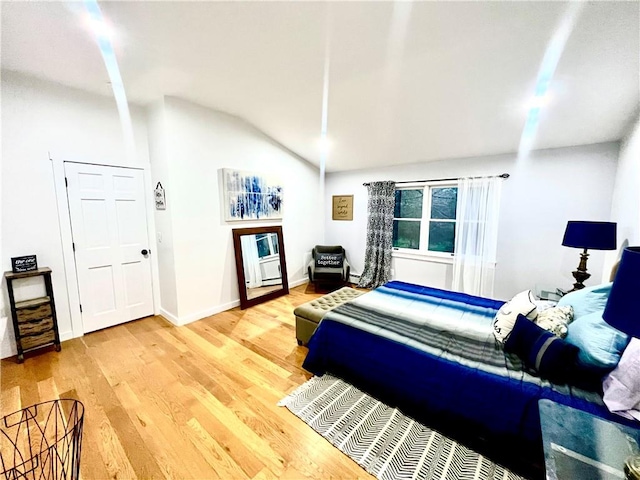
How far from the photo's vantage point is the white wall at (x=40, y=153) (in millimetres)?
2332

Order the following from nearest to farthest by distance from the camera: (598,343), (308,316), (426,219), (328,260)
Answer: (598,343) < (308,316) < (426,219) < (328,260)

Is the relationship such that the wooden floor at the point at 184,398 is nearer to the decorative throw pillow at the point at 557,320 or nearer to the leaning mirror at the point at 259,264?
the leaning mirror at the point at 259,264

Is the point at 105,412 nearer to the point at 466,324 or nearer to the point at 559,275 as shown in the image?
the point at 466,324

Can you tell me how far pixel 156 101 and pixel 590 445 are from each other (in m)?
4.20

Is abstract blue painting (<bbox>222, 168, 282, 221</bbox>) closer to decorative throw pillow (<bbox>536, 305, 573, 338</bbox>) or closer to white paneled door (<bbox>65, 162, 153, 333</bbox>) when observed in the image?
white paneled door (<bbox>65, 162, 153, 333</bbox>)

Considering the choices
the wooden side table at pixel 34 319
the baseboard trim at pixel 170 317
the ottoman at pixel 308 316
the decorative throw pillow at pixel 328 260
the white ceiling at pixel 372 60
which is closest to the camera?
the white ceiling at pixel 372 60

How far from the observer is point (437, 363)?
63.2 inches

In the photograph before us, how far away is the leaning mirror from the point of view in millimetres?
3646

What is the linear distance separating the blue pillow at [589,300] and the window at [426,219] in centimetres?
212

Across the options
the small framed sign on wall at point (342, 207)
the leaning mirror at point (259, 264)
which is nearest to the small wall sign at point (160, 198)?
the leaning mirror at point (259, 264)

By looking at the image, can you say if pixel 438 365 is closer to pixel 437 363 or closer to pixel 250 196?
pixel 437 363

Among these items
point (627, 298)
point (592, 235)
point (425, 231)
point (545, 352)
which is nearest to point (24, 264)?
point (627, 298)

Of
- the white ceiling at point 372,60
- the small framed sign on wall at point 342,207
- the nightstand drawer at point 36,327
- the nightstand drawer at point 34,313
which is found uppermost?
the white ceiling at point 372,60

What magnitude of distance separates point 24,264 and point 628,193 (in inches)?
216
